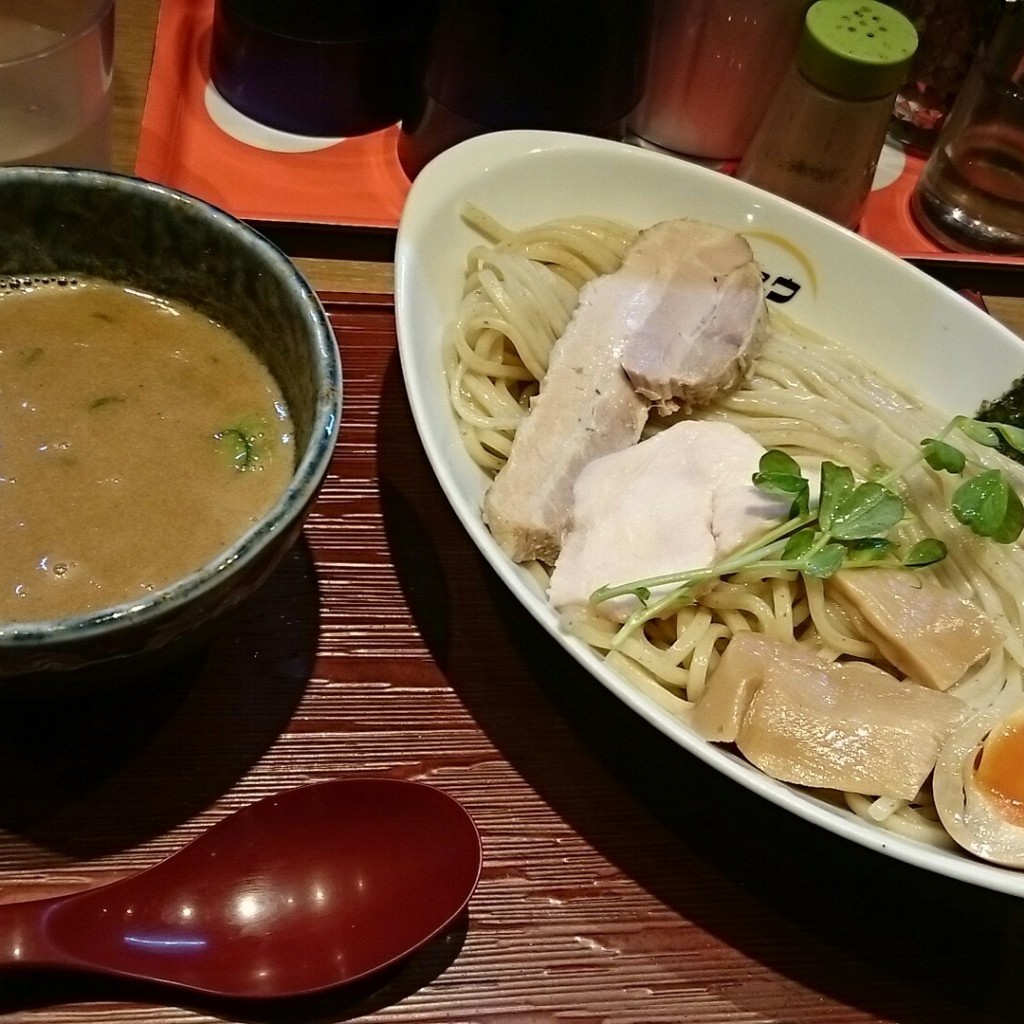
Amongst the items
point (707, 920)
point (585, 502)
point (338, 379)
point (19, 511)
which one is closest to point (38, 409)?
point (19, 511)

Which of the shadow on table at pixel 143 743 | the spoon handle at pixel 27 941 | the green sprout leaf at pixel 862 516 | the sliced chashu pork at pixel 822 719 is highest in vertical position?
the green sprout leaf at pixel 862 516

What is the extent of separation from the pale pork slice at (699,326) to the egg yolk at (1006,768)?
0.59 m

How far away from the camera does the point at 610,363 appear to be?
138 cm

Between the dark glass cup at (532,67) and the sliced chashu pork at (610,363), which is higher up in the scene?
the dark glass cup at (532,67)

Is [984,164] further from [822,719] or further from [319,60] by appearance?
[822,719]

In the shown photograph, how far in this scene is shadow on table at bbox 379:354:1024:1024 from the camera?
986 mm

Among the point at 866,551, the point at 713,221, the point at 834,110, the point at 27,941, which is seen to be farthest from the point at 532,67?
the point at 27,941

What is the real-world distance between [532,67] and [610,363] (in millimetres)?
560

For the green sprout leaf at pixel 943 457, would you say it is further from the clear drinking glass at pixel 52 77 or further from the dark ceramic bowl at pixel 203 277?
the clear drinking glass at pixel 52 77

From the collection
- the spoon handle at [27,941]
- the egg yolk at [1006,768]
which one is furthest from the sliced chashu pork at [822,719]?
the spoon handle at [27,941]

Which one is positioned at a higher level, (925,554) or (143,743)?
(925,554)

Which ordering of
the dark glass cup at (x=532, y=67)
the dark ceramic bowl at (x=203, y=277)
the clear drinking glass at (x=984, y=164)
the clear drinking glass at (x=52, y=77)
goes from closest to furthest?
the dark ceramic bowl at (x=203, y=277)
the clear drinking glass at (x=52, y=77)
the dark glass cup at (x=532, y=67)
the clear drinking glass at (x=984, y=164)

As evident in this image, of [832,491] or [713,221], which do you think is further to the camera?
[713,221]

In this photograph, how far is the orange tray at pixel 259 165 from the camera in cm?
176
